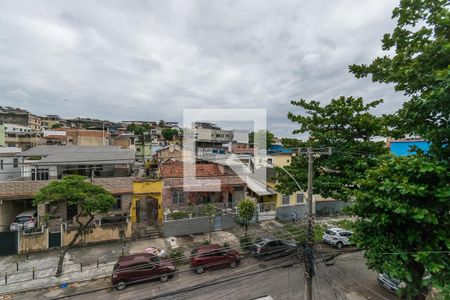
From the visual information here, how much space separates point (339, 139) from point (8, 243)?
19196 mm

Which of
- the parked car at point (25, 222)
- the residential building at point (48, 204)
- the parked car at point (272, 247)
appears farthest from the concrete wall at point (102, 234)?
the parked car at point (272, 247)

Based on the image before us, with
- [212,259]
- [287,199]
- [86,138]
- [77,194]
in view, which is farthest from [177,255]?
[86,138]

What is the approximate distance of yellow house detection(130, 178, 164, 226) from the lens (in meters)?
16.8

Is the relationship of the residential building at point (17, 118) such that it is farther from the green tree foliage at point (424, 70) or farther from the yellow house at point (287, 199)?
the green tree foliage at point (424, 70)

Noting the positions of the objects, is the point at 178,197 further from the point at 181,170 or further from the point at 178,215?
the point at 181,170

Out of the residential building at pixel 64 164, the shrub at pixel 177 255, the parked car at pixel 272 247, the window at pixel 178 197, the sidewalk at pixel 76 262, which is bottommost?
the sidewalk at pixel 76 262

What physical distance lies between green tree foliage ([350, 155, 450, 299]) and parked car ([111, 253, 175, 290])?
855 centimetres

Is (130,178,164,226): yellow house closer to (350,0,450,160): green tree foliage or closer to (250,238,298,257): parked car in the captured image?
(250,238,298,257): parked car

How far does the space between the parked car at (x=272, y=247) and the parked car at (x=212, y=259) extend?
113cm

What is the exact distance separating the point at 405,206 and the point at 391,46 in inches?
179

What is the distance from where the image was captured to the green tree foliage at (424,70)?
4.51 m

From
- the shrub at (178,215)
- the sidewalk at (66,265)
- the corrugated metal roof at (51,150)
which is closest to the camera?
the sidewalk at (66,265)

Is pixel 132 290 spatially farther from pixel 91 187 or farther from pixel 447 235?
pixel 447 235

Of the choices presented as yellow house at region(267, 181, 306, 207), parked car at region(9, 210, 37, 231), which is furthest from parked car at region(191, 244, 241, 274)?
parked car at region(9, 210, 37, 231)
